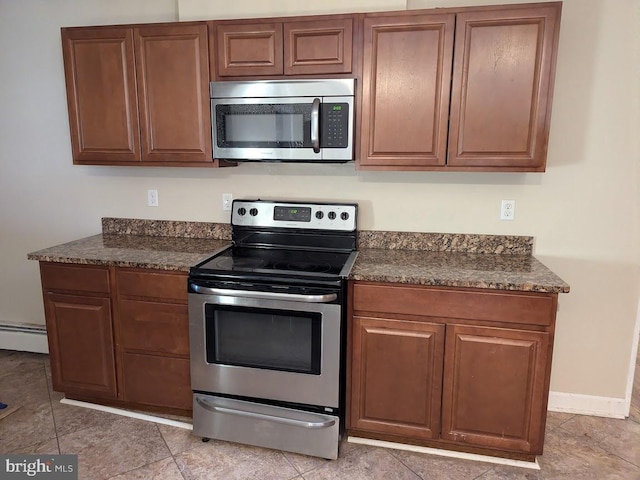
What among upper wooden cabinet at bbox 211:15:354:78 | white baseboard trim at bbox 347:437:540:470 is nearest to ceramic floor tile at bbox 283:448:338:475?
white baseboard trim at bbox 347:437:540:470

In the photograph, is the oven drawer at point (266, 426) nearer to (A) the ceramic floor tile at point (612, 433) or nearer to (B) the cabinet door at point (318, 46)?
(A) the ceramic floor tile at point (612, 433)

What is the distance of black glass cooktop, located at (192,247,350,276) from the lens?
7.22 ft

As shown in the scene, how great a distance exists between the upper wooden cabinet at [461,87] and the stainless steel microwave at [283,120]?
0.44 ft

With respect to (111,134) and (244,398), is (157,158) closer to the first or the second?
(111,134)

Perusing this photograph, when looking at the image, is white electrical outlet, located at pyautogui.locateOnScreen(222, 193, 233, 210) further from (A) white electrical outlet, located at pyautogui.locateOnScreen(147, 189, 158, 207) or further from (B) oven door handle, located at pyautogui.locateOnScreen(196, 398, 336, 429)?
(B) oven door handle, located at pyautogui.locateOnScreen(196, 398, 336, 429)

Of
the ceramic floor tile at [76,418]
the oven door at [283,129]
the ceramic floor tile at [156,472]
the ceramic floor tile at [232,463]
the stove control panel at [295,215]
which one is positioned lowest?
the ceramic floor tile at [156,472]

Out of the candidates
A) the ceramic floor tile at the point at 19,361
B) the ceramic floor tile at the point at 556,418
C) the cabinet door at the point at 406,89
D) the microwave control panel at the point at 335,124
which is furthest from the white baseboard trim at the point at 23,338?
the ceramic floor tile at the point at 556,418

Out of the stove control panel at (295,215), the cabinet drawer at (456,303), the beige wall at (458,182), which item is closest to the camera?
the cabinet drawer at (456,303)

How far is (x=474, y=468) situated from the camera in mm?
2168

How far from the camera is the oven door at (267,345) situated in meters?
2.12

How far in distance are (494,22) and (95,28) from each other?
79.5 inches

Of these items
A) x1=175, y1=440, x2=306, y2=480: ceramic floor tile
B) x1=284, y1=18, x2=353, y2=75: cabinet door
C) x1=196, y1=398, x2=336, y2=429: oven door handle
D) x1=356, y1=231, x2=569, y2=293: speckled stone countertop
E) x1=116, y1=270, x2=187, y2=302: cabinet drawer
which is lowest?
x1=175, y1=440, x2=306, y2=480: ceramic floor tile

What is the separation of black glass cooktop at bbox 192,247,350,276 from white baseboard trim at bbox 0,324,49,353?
1.73 meters

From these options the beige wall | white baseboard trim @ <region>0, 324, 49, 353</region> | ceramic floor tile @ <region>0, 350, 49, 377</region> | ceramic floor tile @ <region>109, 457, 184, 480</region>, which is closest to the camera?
ceramic floor tile @ <region>109, 457, 184, 480</region>
